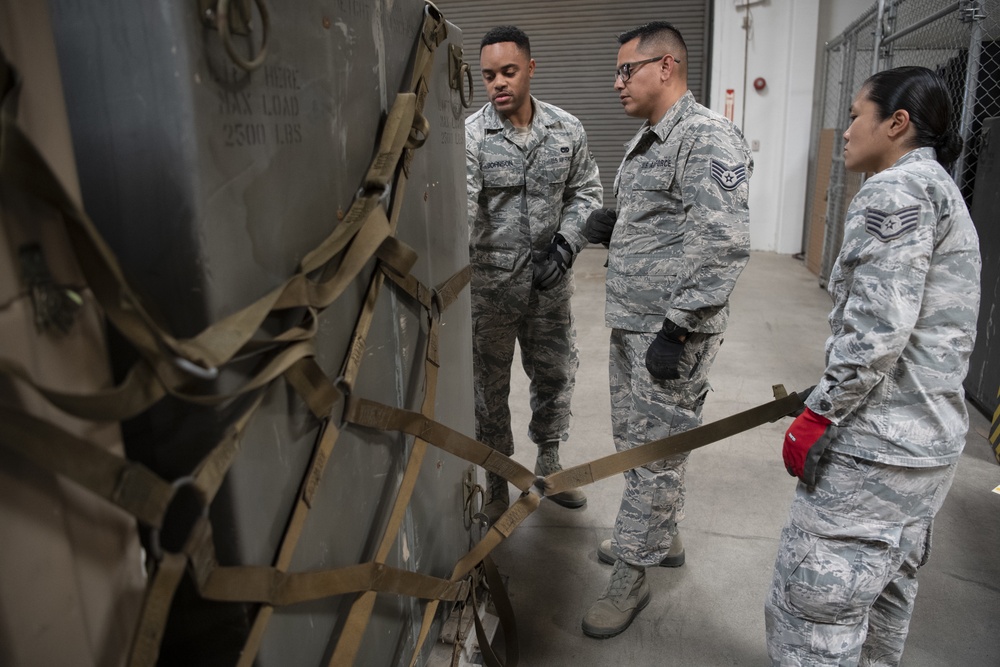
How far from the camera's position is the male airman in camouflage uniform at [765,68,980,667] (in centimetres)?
141

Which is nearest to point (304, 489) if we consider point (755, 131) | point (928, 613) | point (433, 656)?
point (433, 656)

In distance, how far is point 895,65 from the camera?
5973 millimetres

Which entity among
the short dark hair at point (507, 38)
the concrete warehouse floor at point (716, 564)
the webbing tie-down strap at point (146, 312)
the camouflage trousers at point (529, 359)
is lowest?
the concrete warehouse floor at point (716, 564)

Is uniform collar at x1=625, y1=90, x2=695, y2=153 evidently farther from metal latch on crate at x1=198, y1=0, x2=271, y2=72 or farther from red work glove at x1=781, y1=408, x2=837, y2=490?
metal latch on crate at x1=198, y1=0, x2=271, y2=72

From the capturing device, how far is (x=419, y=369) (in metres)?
1.45

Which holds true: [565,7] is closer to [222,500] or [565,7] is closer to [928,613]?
[928,613]

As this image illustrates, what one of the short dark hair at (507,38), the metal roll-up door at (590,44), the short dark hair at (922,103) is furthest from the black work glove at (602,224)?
the metal roll-up door at (590,44)

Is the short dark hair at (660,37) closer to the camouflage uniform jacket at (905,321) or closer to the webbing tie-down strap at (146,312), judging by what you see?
the camouflage uniform jacket at (905,321)

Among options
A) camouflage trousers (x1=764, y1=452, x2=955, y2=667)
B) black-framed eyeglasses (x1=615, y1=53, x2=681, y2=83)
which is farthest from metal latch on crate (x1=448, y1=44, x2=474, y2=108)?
camouflage trousers (x1=764, y1=452, x2=955, y2=667)

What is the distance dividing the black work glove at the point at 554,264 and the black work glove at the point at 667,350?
67 cm

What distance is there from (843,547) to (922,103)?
1011 mm

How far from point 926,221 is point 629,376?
1136 millimetres

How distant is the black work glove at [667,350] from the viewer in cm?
204

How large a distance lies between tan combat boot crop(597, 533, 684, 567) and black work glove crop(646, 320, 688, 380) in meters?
0.80
